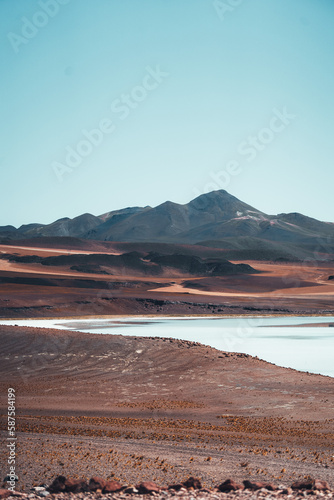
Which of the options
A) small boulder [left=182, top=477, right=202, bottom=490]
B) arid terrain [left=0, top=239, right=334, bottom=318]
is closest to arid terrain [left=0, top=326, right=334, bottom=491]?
small boulder [left=182, top=477, right=202, bottom=490]

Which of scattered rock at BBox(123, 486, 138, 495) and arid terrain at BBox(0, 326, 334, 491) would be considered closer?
scattered rock at BBox(123, 486, 138, 495)

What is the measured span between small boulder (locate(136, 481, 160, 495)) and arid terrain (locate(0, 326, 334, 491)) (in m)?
0.80

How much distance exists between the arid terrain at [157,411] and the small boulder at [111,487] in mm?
773

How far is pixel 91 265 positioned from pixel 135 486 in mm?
93882

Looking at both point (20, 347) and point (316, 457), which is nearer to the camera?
point (316, 457)

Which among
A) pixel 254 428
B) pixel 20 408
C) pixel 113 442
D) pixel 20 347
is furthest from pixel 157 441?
pixel 20 347

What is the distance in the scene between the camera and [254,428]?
47.0 feet

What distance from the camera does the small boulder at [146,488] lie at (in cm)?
816

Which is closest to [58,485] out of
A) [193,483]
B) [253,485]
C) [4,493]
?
[4,493]

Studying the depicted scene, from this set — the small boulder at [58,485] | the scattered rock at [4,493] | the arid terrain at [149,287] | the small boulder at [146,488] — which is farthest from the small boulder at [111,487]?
the arid terrain at [149,287]

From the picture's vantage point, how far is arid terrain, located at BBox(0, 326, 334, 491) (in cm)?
992

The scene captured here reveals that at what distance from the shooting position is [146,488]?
8172mm

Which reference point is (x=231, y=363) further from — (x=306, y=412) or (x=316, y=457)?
(x=316, y=457)

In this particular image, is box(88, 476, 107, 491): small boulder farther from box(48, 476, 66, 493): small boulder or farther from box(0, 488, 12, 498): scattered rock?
box(0, 488, 12, 498): scattered rock
